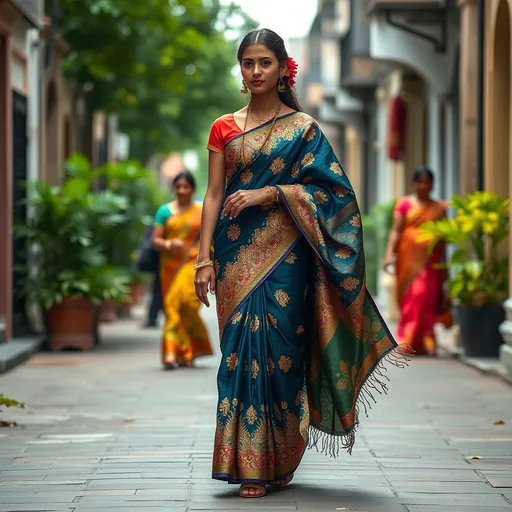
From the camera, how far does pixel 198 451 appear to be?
7.48 metres

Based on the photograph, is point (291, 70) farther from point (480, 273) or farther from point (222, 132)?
point (480, 273)

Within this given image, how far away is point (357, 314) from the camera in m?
6.26

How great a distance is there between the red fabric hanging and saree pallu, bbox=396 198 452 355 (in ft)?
29.0

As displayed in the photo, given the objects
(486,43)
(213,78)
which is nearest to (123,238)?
(486,43)

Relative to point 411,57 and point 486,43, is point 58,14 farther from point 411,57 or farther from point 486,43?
point 486,43

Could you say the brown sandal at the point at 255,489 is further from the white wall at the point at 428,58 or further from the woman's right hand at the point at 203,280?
the white wall at the point at 428,58

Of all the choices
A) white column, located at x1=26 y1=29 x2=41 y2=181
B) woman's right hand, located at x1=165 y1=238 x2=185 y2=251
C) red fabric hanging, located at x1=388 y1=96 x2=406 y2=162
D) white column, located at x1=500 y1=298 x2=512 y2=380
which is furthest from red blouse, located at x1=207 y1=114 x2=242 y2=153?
red fabric hanging, located at x1=388 y1=96 x2=406 y2=162

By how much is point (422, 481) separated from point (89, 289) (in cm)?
917

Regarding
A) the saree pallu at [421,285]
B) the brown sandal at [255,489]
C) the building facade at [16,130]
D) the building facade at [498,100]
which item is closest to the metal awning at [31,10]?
the building facade at [16,130]

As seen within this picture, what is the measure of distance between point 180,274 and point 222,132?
7.15 m

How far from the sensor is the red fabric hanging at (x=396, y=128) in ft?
76.7

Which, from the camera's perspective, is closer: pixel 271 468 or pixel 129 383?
pixel 271 468

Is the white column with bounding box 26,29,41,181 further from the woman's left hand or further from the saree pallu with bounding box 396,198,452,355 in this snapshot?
the woman's left hand

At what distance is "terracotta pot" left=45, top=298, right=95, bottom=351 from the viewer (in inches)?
603
